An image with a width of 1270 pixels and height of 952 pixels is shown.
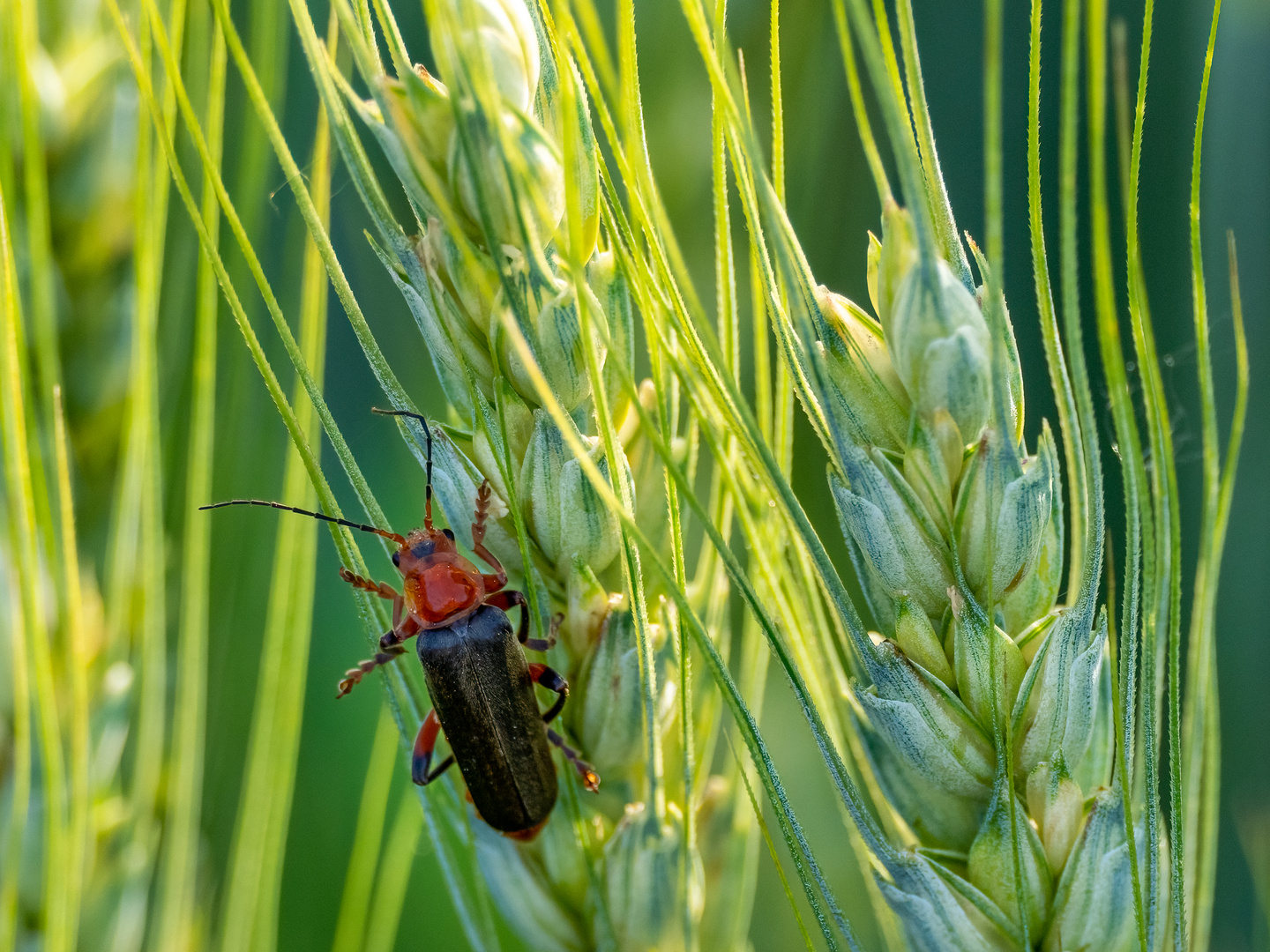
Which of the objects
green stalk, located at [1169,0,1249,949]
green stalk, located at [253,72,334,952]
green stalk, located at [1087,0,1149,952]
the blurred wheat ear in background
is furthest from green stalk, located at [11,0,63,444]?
green stalk, located at [1169,0,1249,949]

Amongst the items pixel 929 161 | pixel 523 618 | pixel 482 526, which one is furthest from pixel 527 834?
pixel 929 161

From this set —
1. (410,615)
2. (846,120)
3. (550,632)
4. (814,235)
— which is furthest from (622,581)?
(846,120)

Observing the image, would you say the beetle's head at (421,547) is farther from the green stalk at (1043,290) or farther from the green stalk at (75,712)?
the green stalk at (1043,290)

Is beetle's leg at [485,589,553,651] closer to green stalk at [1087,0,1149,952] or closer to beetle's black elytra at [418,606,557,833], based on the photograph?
beetle's black elytra at [418,606,557,833]

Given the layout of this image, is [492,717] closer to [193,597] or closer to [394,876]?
[394,876]

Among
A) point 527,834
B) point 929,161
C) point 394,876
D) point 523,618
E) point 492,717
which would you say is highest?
point 929,161

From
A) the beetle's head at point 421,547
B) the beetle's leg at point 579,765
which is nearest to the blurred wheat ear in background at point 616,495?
the beetle's leg at point 579,765

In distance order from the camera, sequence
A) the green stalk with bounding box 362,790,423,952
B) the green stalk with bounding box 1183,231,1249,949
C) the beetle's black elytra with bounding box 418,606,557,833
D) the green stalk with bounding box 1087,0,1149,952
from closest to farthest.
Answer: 1. the green stalk with bounding box 1087,0,1149,952
2. the green stalk with bounding box 1183,231,1249,949
3. the beetle's black elytra with bounding box 418,606,557,833
4. the green stalk with bounding box 362,790,423,952

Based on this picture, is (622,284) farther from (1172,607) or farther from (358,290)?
(358,290)
